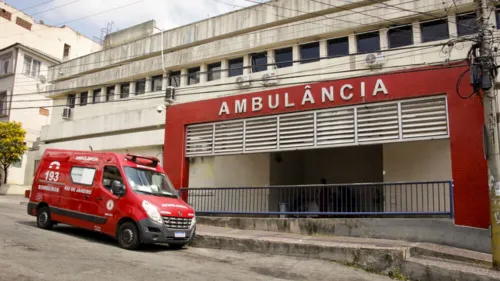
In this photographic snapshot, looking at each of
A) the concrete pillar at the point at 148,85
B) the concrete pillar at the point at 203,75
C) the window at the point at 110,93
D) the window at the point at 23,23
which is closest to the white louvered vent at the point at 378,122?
the concrete pillar at the point at 203,75

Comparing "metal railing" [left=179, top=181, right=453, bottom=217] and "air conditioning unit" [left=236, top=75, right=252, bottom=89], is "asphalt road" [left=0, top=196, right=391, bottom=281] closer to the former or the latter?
"metal railing" [left=179, top=181, right=453, bottom=217]

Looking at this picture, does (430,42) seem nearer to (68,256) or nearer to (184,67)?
(184,67)

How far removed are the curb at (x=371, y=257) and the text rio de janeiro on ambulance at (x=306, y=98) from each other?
4198mm

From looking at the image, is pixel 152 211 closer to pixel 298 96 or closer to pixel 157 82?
pixel 298 96

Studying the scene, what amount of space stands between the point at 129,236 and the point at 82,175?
2421mm

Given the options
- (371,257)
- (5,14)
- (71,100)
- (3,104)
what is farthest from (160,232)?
(5,14)

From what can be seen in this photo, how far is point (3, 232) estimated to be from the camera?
9.52 meters

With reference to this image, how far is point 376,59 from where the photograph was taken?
13906 mm

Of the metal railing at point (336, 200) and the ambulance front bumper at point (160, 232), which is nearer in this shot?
the ambulance front bumper at point (160, 232)

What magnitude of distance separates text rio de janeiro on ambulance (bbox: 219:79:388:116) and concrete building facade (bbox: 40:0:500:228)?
0.03 m

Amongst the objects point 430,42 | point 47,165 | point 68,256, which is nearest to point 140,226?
point 68,256

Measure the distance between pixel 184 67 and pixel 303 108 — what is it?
887 centimetres

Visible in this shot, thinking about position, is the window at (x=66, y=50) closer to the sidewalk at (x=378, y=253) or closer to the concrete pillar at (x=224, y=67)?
the concrete pillar at (x=224, y=67)

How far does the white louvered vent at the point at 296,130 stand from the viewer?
12.0 meters
